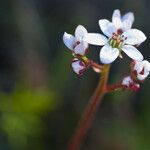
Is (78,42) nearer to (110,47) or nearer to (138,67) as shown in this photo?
(110,47)

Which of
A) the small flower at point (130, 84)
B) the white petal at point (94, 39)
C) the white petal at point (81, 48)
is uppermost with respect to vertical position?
the white petal at point (94, 39)

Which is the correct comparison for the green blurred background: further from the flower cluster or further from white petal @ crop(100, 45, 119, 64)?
white petal @ crop(100, 45, 119, 64)

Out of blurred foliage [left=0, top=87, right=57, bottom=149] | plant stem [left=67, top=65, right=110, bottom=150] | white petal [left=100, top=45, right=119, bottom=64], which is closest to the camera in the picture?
white petal [left=100, top=45, right=119, bottom=64]

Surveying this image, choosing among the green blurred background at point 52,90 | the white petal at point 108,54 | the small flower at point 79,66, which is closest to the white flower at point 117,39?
the white petal at point 108,54

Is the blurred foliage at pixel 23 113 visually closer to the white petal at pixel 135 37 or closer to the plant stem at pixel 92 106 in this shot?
the plant stem at pixel 92 106

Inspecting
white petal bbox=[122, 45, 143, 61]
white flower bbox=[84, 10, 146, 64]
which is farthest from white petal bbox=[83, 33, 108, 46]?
white petal bbox=[122, 45, 143, 61]

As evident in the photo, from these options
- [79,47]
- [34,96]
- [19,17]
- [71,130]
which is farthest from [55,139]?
[79,47]

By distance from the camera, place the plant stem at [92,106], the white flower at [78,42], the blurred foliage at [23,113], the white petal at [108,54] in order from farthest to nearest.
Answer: the blurred foliage at [23,113] < the plant stem at [92,106] < the white flower at [78,42] < the white petal at [108,54]

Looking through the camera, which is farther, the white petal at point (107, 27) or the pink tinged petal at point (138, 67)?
the white petal at point (107, 27)

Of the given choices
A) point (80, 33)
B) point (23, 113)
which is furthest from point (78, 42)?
point (23, 113)
